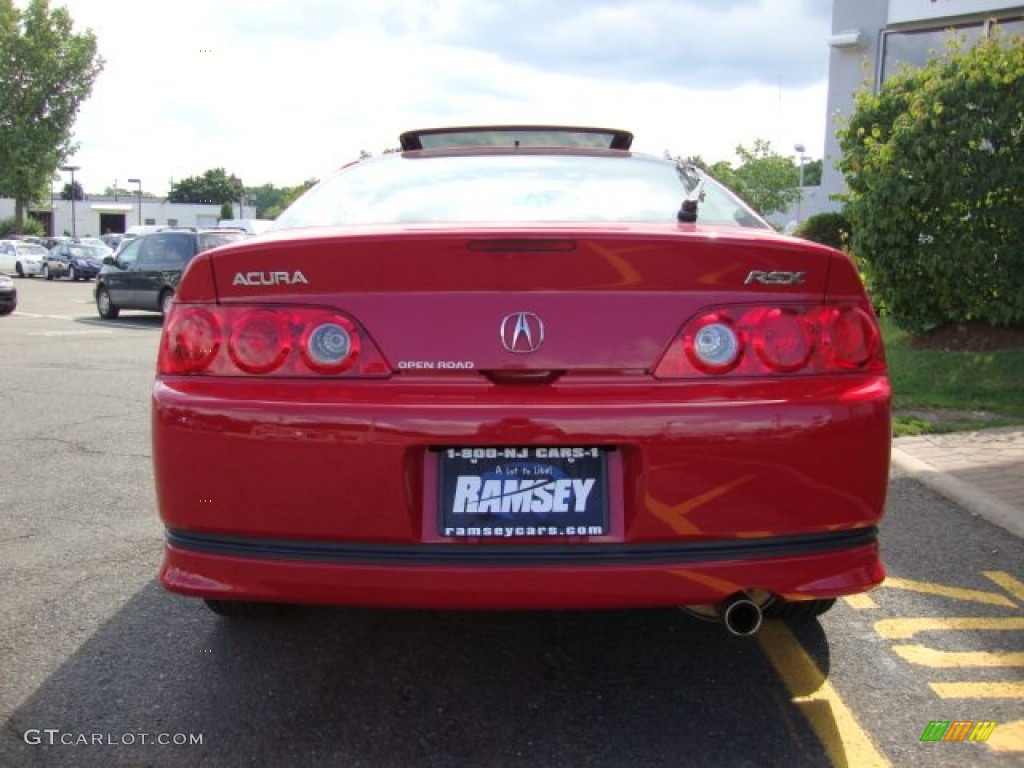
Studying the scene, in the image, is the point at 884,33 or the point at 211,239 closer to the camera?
the point at 211,239

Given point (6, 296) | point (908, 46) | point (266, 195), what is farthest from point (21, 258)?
point (266, 195)

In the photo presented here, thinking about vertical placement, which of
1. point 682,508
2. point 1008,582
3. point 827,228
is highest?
point 827,228

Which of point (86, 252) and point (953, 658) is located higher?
point (86, 252)

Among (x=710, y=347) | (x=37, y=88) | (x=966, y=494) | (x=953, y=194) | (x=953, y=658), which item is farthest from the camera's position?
(x=37, y=88)

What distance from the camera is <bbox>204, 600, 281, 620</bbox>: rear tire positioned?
2998 millimetres

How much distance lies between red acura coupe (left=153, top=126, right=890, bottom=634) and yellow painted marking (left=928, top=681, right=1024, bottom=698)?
587 millimetres

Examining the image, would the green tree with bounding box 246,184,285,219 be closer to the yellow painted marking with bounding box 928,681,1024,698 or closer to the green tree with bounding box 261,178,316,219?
the green tree with bounding box 261,178,316,219

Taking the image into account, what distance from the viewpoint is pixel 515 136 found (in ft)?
15.1

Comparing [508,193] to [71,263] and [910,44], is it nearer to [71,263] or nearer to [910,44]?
[910,44]

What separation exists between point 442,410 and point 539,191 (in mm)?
1091

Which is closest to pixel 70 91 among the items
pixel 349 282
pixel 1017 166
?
pixel 1017 166

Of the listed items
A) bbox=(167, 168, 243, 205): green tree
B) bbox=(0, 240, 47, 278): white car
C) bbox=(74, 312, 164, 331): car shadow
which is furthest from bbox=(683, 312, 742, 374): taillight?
bbox=(167, 168, 243, 205): green tree

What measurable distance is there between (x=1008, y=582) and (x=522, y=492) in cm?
238

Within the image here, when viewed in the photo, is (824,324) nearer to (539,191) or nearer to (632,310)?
(632,310)
